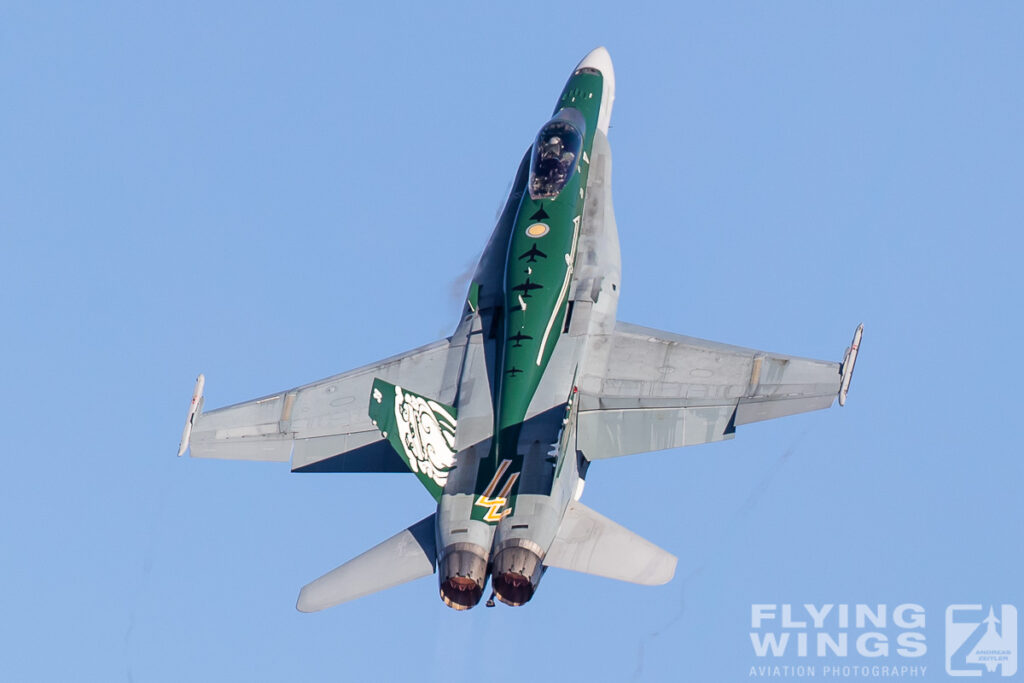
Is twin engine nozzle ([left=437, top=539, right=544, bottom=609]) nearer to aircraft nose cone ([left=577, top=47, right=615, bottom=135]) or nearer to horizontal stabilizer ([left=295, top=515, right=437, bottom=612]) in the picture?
horizontal stabilizer ([left=295, top=515, right=437, bottom=612])

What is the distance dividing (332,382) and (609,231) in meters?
6.04

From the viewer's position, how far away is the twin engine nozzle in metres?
29.7

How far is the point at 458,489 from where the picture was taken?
101ft

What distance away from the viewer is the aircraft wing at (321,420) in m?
33.4

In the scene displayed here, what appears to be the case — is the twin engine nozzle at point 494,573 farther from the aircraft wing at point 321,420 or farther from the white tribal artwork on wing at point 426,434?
the aircraft wing at point 321,420

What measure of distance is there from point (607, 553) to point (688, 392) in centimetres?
419

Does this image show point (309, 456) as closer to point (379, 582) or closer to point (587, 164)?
point (379, 582)

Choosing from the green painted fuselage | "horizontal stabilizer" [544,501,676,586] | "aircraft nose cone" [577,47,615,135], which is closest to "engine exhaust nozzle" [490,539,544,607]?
"horizontal stabilizer" [544,501,676,586]

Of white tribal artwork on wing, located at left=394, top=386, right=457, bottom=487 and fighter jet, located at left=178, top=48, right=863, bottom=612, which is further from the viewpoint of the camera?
white tribal artwork on wing, located at left=394, top=386, right=457, bottom=487

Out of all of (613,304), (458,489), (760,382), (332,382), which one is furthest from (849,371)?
(332,382)

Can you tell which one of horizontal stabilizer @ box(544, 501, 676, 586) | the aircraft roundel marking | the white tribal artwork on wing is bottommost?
horizontal stabilizer @ box(544, 501, 676, 586)

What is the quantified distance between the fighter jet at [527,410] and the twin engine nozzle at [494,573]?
0.08 ft

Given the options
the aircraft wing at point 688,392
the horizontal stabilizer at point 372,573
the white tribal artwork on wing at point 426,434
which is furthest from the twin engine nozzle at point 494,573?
the aircraft wing at point 688,392

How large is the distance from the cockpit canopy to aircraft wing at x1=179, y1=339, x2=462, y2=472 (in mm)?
3612
